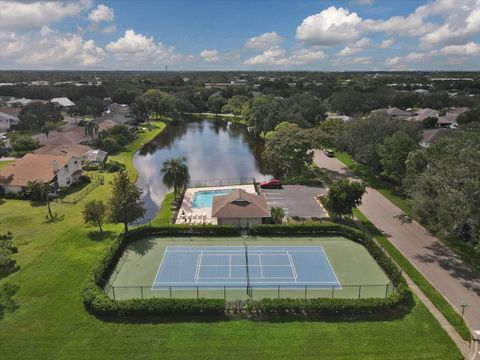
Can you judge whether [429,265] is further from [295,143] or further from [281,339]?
[295,143]

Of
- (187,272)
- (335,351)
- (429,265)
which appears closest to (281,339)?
(335,351)

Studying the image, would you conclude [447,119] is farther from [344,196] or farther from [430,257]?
[430,257]

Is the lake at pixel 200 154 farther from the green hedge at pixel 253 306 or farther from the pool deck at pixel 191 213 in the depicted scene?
the green hedge at pixel 253 306

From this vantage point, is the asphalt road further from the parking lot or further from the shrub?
the shrub

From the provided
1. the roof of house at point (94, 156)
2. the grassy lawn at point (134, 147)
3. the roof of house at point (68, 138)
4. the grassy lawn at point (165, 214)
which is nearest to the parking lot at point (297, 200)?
the grassy lawn at point (165, 214)

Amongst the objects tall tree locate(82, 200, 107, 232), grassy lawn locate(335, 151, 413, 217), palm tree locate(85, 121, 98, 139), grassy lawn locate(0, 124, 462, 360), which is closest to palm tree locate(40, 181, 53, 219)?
tall tree locate(82, 200, 107, 232)
